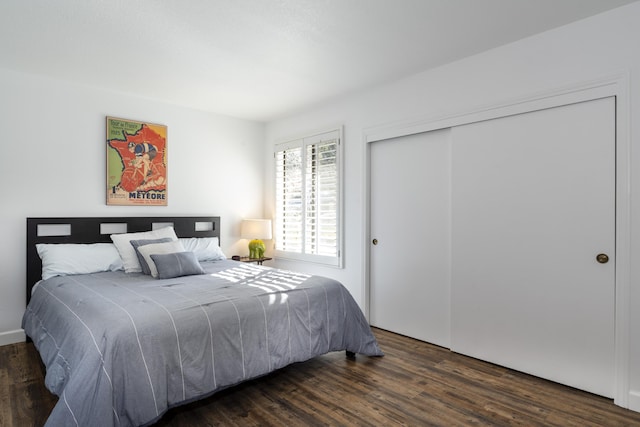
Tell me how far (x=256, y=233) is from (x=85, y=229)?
1.88m

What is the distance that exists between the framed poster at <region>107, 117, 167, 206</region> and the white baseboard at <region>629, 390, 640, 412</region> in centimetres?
444

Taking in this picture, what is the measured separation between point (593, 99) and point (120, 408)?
11.0ft

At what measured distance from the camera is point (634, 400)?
A: 88.0 inches

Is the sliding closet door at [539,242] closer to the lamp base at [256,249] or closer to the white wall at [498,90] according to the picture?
the white wall at [498,90]

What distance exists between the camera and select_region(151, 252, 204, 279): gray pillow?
3.11 m

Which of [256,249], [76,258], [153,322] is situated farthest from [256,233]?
[153,322]

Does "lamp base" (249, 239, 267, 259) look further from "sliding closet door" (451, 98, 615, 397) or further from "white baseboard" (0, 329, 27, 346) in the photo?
"sliding closet door" (451, 98, 615, 397)

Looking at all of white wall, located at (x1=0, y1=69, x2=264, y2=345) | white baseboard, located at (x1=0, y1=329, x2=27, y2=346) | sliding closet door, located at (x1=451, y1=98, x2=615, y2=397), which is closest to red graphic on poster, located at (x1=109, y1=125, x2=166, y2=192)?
white wall, located at (x1=0, y1=69, x2=264, y2=345)

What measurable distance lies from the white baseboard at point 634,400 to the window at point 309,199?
8.51 feet

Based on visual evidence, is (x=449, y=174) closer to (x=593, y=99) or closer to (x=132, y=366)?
(x=593, y=99)

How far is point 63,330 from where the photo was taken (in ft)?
7.23

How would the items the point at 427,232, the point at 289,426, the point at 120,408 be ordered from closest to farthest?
the point at 120,408 → the point at 289,426 → the point at 427,232

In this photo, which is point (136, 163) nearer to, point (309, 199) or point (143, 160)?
point (143, 160)

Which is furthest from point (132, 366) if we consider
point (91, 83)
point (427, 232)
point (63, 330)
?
point (91, 83)
